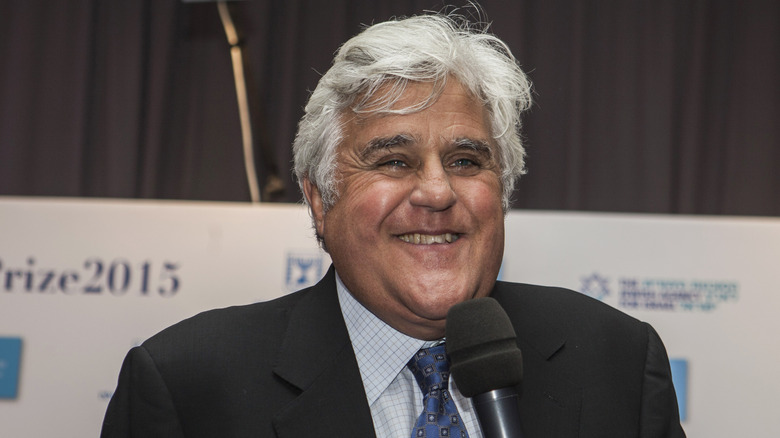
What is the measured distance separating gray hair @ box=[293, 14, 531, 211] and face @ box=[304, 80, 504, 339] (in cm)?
3

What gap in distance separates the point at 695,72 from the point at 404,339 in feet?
9.26

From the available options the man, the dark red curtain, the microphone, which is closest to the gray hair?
the man

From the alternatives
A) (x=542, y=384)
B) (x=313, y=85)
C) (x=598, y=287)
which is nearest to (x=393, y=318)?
(x=542, y=384)

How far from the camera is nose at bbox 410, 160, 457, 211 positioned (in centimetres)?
143

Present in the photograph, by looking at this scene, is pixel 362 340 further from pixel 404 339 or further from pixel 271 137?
pixel 271 137

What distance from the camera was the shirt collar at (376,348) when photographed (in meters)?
1.52

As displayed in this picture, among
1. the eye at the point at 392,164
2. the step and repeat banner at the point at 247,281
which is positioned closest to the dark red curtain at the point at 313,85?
the step and repeat banner at the point at 247,281

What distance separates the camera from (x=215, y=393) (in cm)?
149

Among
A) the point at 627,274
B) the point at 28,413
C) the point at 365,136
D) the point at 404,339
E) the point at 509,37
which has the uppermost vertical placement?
the point at 509,37

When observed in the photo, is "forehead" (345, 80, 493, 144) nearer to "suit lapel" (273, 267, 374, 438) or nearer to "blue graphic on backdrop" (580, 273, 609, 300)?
"suit lapel" (273, 267, 374, 438)

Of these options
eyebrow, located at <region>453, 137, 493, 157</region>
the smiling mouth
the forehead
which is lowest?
the smiling mouth

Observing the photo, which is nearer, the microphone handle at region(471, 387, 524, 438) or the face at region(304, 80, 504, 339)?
the microphone handle at region(471, 387, 524, 438)

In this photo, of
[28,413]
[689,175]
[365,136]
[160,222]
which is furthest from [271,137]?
[365,136]

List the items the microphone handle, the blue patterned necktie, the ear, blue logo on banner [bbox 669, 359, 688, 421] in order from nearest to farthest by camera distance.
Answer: the microphone handle < the blue patterned necktie < the ear < blue logo on banner [bbox 669, 359, 688, 421]
